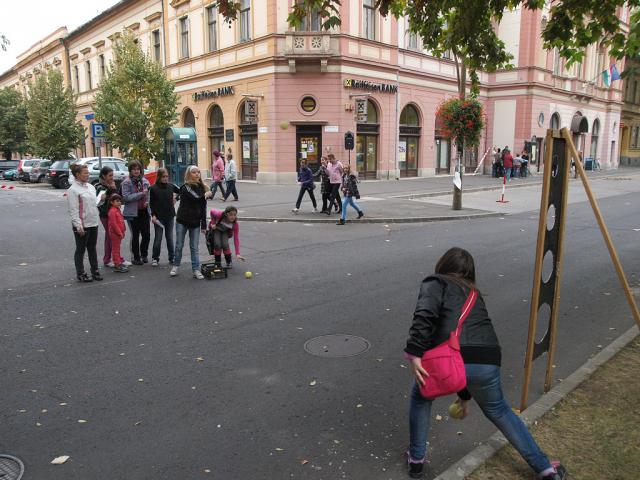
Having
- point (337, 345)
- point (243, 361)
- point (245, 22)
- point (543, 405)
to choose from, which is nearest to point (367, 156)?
point (245, 22)

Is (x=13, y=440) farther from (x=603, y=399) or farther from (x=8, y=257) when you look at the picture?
(x=8, y=257)

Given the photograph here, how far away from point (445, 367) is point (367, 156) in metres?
26.4

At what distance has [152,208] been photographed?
9.11 metres

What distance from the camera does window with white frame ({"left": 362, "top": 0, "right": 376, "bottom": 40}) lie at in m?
27.0

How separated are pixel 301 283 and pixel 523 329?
3291mm

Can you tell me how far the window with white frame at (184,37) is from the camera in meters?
31.8

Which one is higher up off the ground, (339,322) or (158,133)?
(158,133)

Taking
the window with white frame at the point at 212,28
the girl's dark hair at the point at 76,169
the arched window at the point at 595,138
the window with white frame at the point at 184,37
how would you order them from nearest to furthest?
the girl's dark hair at the point at 76,169 < the window with white frame at the point at 212,28 < the window with white frame at the point at 184,37 < the arched window at the point at 595,138


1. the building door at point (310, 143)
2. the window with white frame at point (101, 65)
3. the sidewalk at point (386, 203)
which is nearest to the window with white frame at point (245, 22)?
the building door at point (310, 143)

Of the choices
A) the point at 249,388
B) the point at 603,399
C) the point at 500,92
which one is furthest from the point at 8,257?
the point at 500,92

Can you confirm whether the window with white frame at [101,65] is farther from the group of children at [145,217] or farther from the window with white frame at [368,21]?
the group of children at [145,217]

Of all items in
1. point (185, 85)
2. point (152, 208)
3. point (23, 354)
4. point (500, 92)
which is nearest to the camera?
point (23, 354)

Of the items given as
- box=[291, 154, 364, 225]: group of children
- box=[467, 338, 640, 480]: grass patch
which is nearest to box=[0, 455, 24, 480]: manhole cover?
box=[467, 338, 640, 480]: grass patch

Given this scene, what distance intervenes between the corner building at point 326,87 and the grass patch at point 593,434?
60.1 ft
